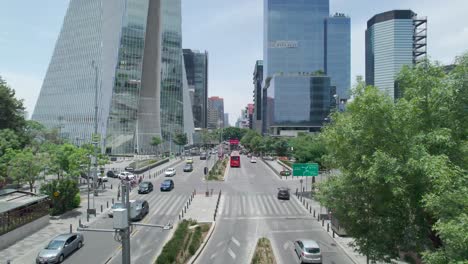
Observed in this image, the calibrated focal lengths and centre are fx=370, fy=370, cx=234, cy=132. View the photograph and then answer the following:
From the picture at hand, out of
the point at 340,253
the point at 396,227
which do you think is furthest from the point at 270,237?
the point at 396,227


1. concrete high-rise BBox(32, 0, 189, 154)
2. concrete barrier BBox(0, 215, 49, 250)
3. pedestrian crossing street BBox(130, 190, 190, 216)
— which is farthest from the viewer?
concrete high-rise BBox(32, 0, 189, 154)

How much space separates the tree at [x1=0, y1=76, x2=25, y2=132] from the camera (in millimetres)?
58000

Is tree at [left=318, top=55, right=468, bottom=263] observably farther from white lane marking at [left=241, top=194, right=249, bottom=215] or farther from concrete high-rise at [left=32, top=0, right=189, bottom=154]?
concrete high-rise at [left=32, top=0, right=189, bottom=154]

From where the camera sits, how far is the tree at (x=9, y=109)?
5800cm

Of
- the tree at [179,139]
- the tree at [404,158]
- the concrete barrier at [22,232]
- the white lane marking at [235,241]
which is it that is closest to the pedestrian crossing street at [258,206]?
the white lane marking at [235,241]

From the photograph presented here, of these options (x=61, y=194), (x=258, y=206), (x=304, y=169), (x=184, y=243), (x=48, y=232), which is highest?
(x=304, y=169)

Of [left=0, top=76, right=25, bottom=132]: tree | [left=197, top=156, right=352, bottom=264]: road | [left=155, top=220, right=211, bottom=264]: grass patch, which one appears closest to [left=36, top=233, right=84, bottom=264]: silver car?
[left=155, top=220, right=211, bottom=264]: grass patch

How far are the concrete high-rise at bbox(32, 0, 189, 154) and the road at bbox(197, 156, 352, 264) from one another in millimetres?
65189

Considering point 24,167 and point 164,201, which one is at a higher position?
point 24,167

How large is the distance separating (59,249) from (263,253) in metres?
13.2

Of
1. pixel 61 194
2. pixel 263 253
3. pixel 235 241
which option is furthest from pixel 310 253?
pixel 61 194

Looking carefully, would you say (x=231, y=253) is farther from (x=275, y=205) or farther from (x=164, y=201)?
(x=164, y=201)

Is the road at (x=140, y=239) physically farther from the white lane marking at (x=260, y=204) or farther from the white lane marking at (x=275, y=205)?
the white lane marking at (x=275, y=205)

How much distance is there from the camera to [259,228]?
108 feet
